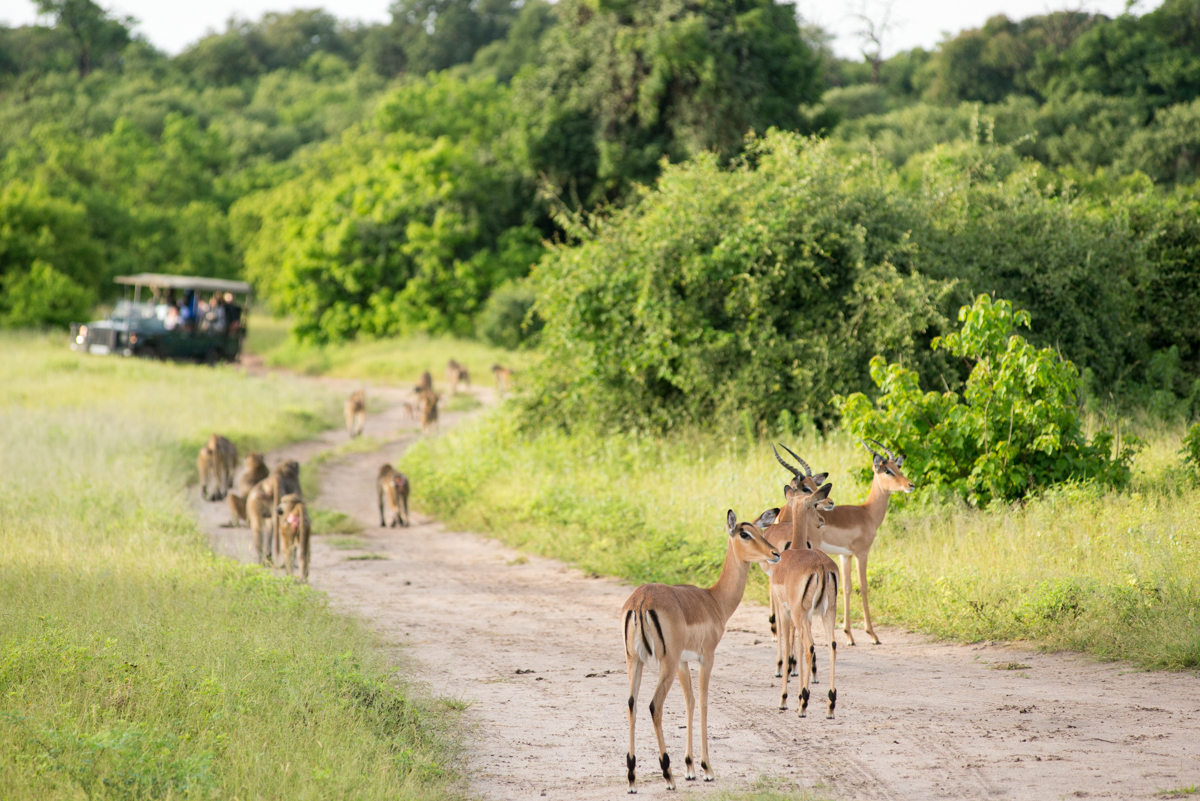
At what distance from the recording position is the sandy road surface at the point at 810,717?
17.8ft

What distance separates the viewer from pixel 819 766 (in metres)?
5.61

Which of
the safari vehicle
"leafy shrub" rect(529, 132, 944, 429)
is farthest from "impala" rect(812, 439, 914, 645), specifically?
the safari vehicle

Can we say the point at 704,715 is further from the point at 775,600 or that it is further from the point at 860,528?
the point at 860,528

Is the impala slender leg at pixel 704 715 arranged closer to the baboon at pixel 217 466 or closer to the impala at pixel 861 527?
the impala at pixel 861 527

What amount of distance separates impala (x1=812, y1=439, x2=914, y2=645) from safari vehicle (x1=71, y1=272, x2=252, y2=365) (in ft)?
88.5

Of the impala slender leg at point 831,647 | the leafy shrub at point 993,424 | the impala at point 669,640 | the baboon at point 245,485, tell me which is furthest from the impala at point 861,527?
the baboon at point 245,485

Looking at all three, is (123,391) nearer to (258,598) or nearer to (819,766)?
(258,598)

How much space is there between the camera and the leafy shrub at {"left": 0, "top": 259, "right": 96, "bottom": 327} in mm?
35531

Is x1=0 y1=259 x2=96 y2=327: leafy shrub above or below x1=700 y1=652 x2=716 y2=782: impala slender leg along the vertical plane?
above

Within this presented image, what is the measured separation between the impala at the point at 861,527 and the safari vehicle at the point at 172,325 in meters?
27.0

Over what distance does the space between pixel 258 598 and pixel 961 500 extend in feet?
21.6

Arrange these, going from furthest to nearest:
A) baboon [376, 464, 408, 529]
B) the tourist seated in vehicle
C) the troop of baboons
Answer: the tourist seated in vehicle, baboon [376, 464, 408, 529], the troop of baboons

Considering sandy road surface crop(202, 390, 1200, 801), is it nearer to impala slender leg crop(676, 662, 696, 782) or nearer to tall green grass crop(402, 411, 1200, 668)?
impala slender leg crop(676, 662, 696, 782)

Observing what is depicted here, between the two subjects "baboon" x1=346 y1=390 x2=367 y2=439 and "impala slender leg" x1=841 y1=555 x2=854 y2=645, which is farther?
"baboon" x1=346 y1=390 x2=367 y2=439
